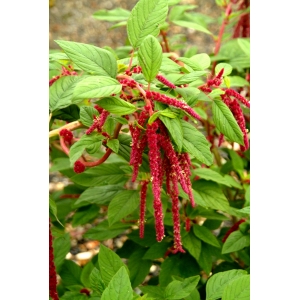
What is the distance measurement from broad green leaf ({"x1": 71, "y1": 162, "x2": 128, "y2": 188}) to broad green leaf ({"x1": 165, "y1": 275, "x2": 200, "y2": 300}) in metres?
0.33

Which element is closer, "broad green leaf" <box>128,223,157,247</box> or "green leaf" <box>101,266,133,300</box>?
"green leaf" <box>101,266,133,300</box>

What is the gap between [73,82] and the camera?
1.06 metres

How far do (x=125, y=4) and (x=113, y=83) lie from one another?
3728 mm

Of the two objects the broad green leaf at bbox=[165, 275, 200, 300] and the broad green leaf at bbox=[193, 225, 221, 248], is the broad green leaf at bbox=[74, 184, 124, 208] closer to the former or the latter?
the broad green leaf at bbox=[193, 225, 221, 248]

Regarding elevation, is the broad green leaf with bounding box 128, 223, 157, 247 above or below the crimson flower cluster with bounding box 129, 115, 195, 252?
below

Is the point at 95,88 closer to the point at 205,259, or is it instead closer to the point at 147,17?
the point at 147,17

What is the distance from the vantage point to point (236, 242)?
1.22 meters

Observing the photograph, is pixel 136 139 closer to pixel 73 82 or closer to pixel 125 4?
pixel 73 82

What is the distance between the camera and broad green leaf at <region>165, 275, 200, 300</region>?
3.00 feet

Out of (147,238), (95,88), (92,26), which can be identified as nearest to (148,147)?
(95,88)

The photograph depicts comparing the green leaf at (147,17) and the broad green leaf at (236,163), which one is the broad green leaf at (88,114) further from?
the broad green leaf at (236,163)

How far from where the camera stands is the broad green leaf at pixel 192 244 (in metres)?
1.26

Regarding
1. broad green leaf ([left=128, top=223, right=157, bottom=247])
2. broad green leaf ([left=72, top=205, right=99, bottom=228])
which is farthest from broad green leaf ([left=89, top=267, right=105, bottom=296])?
broad green leaf ([left=72, top=205, right=99, bottom=228])

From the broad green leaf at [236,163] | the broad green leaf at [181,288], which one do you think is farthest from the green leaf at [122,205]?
the broad green leaf at [236,163]
